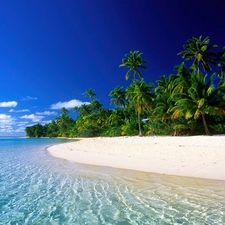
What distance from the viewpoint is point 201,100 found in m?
21.5

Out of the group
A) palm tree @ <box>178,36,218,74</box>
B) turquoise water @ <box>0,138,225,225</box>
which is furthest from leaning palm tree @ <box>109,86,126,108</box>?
turquoise water @ <box>0,138,225,225</box>

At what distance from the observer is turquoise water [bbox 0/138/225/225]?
3760 millimetres

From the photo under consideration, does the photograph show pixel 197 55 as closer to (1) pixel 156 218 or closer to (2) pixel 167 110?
(2) pixel 167 110

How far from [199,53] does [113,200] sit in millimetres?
28784

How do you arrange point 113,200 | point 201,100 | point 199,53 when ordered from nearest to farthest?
point 113,200 → point 201,100 → point 199,53

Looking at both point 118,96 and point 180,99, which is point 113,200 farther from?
point 118,96

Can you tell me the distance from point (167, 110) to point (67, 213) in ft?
84.7

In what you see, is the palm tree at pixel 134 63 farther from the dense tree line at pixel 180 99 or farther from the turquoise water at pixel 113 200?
the turquoise water at pixel 113 200

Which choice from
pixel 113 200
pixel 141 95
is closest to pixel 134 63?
pixel 141 95

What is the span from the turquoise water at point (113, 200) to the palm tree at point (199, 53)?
86.7 feet

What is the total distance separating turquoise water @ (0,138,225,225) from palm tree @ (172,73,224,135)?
17.2m

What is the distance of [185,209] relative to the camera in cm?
406

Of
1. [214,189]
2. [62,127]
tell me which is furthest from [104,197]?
[62,127]

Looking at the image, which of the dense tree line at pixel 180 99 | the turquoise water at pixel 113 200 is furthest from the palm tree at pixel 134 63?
the turquoise water at pixel 113 200
